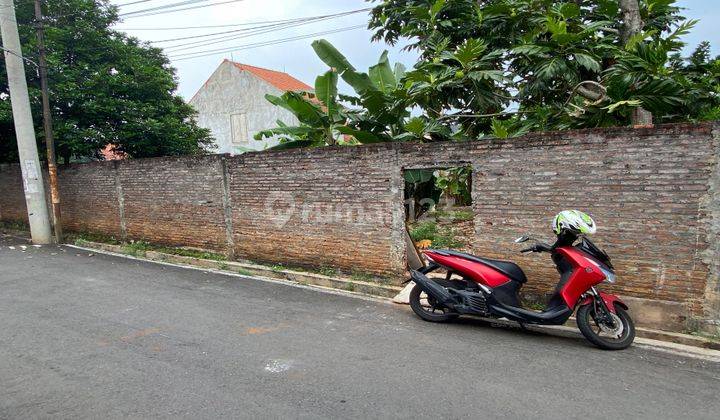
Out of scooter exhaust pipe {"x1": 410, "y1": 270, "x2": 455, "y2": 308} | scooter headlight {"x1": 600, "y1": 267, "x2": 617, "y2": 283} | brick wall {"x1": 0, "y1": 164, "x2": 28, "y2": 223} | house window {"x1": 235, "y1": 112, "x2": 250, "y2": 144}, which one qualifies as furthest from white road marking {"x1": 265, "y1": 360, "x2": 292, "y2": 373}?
house window {"x1": 235, "y1": 112, "x2": 250, "y2": 144}

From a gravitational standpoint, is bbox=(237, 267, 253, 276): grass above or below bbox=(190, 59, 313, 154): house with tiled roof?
below

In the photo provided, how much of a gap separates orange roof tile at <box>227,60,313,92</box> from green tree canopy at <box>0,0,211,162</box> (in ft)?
32.2

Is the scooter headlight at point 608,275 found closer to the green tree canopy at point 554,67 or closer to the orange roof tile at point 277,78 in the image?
the green tree canopy at point 554,67

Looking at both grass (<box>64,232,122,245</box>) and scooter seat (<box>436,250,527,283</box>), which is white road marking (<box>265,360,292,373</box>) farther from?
grass (<box>64,232,122,245</box>)

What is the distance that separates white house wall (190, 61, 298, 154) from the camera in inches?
904

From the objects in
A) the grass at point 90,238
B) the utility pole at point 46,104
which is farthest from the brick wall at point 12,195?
the utility pole at point 46,104

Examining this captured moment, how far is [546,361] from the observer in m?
4.14

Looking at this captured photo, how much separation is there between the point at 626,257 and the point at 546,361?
1832mm

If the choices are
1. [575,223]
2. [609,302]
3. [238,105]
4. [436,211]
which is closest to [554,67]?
[575,223]

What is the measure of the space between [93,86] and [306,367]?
1135 centimetres

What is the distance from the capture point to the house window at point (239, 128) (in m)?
23.8

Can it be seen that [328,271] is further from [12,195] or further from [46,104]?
[12,195]

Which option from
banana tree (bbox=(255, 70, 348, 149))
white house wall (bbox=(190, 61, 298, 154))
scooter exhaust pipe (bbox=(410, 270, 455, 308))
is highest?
white house wall (bbox=(190, 61, 298, 154))

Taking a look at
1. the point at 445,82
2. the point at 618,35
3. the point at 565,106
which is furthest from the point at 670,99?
the point at 445,82
